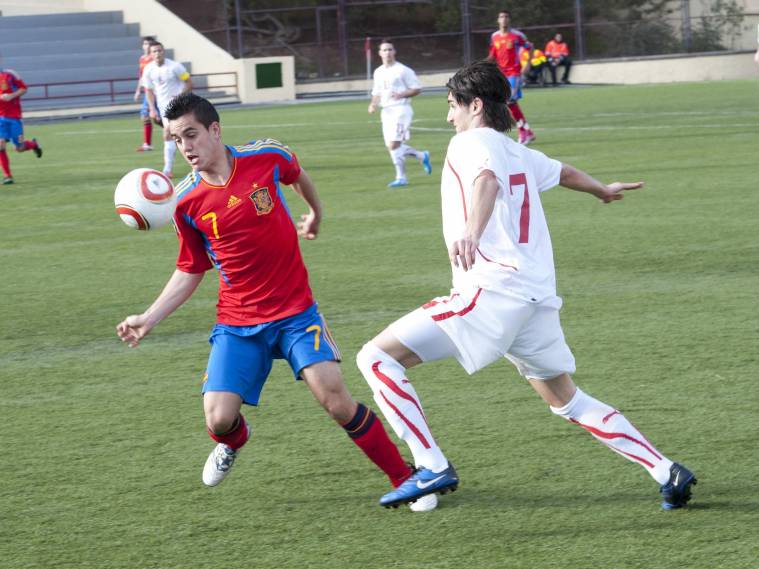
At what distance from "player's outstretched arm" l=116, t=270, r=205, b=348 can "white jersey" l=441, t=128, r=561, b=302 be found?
4.01ft

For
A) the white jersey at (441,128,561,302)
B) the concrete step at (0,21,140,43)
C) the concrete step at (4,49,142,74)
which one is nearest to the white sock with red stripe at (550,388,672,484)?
the white jersey at (441,128,561,302)

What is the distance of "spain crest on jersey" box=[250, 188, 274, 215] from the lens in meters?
5.35

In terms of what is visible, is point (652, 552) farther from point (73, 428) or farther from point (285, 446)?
point (73, 428)

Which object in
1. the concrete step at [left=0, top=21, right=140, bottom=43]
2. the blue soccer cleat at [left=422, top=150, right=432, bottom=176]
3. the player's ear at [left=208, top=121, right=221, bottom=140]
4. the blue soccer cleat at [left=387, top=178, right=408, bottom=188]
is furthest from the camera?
the concrete step at [left=0, top=21, right=140, bottom=43]

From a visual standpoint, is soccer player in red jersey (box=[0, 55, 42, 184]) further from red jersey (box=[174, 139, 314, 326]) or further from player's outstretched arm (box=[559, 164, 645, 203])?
player's outstretched arm (box=[559, 164, 645, 203])

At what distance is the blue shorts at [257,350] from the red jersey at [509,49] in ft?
63.6

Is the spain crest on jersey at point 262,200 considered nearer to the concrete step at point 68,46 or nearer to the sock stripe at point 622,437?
the sock stripe at point 622,437

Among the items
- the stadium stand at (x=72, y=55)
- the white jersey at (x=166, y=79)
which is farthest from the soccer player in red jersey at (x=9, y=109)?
the stadium stand at (x=72, y=55)

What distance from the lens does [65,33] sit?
47.1m

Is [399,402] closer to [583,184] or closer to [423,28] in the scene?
[583,184]

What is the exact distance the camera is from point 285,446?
20.5 feet

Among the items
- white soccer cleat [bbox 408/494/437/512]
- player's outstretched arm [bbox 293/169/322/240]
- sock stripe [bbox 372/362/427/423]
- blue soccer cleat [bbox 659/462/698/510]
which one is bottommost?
white soccer cleat [bbox 408/494/437/512]

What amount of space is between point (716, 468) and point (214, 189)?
99.4 inches

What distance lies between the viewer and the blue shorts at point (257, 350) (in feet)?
17.3
